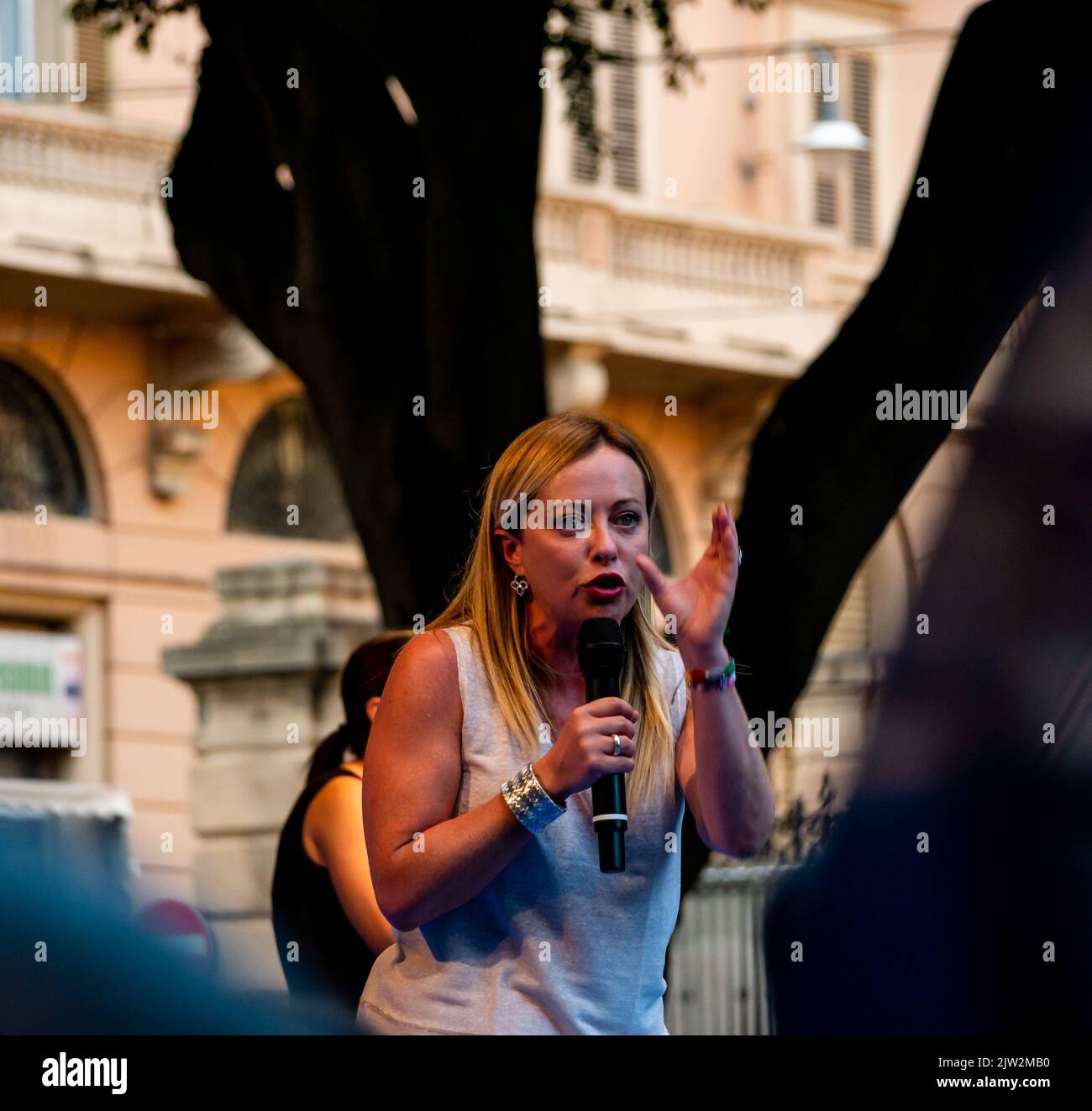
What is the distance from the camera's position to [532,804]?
284 cm

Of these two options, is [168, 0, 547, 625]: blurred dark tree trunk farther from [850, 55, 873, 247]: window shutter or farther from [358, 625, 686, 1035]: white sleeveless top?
[850, 55, 873, 247]: window shutter

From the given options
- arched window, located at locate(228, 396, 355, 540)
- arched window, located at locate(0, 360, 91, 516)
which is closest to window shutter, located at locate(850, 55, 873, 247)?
arched window, located at locate(228, 396, 355, 540)

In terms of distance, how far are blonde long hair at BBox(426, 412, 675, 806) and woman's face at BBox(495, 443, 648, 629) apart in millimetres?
32

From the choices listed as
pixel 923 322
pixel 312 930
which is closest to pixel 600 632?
pixel 312 930

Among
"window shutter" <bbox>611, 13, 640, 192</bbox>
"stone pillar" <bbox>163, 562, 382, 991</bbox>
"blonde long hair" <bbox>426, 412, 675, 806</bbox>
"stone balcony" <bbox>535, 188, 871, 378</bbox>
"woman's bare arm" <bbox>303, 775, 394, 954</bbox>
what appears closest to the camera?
"blonde long hair" <bbox>426, 412, 675, 806</bbox>

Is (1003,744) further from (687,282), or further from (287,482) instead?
(687,282)

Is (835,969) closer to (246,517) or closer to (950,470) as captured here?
(950,470)

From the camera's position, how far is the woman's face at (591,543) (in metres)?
2.96

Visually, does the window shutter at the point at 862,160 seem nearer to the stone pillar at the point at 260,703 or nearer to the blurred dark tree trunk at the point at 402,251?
the stone pillar at the point at 260,703

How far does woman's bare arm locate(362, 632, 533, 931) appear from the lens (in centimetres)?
285

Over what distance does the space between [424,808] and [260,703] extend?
8.33 m
